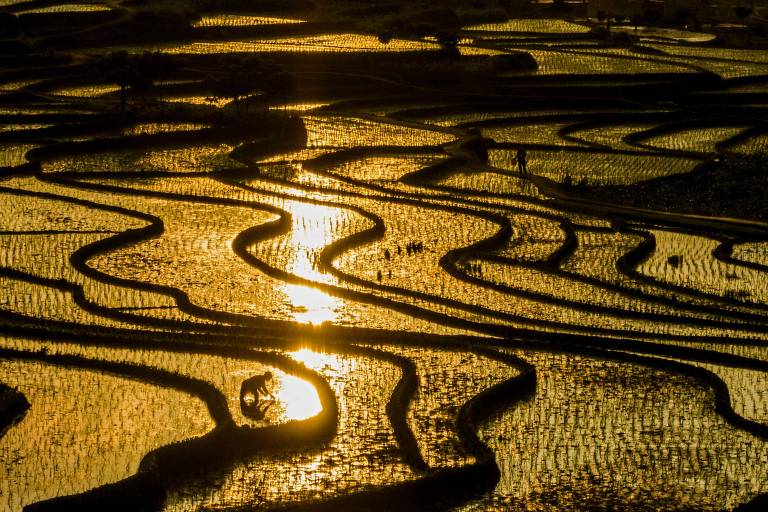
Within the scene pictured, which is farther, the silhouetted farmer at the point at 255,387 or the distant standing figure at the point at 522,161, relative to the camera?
the distant standing figure at the point at 522,161

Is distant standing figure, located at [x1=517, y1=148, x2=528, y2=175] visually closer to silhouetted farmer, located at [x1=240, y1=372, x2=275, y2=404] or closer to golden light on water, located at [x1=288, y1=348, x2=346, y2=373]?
golden light on water, located at [x1=288, y1=348, x2=346, y2=373]

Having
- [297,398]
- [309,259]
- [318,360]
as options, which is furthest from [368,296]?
[297,398]

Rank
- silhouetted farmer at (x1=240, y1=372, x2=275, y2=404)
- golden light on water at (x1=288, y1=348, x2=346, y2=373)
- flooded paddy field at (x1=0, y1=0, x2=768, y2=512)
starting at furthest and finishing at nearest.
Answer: golden light on water at (x1=288, y1=348, x2=346, y2=373), silhouetted farmer at (x1=240, y1=372, x2=275, y2=404), flooded paddy field at (x1=0, y1=0, x2=768, y2=512)

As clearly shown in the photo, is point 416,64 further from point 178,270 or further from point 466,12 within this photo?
point 178,270

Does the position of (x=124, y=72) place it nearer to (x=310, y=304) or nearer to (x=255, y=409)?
(x=310, y=304)

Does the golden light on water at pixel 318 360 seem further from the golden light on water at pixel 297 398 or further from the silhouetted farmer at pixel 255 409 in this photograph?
the silhouetted farmer at pixel 255 409

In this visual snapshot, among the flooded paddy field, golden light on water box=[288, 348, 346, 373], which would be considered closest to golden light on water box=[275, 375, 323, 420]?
the flooded paddy field

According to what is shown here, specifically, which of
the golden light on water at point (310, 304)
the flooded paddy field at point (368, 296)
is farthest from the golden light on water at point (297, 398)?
the golden light on water at point (310, 304)
